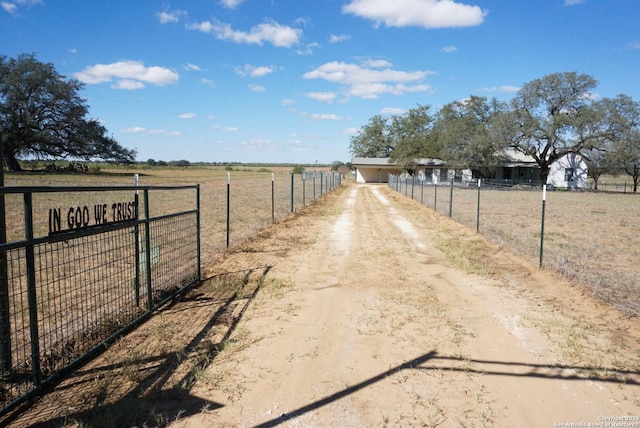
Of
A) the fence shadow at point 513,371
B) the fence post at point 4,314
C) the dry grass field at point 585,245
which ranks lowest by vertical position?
the fence shadow at point 513,371

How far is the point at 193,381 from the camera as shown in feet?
10.9

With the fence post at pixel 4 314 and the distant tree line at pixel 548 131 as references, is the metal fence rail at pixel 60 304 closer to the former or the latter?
the fence post at pixel 4 314

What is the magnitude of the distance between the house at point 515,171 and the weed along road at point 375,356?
131 feet

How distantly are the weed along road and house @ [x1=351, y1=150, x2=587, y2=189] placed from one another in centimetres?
3995

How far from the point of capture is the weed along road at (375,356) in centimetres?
294

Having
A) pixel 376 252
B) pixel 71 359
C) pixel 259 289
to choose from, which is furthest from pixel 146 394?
pixel 376 252

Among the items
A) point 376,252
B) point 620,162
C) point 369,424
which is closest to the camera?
point 369,424

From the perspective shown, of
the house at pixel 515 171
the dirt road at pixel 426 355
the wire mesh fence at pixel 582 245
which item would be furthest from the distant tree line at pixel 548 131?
the dirt road at pixel 426 355

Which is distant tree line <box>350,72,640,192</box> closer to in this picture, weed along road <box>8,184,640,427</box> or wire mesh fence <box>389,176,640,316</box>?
wire mesh fence <box>389,176,640,316</box>

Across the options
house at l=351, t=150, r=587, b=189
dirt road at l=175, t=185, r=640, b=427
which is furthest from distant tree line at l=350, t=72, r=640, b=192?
dirt road at l=175, t=185, r=640, b=427

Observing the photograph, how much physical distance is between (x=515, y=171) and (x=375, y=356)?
175 feet

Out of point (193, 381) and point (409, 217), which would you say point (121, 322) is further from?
point (409, 217)

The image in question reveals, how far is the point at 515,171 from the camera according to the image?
50.9 meters

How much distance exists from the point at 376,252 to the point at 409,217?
23.5ft
